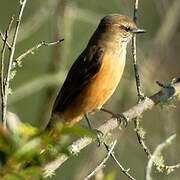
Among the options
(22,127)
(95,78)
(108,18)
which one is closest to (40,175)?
(22,127)

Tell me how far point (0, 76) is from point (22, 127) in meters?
1.26

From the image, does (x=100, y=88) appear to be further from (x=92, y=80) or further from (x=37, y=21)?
(x=37, y=21)

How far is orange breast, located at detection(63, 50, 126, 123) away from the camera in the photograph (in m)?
5.63

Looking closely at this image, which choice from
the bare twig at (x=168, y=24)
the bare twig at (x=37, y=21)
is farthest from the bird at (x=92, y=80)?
the bare twig at (x=168, y=24)

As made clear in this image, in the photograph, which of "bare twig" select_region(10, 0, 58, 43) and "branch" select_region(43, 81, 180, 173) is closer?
"branch" select_region(43, 81, 180, 173)

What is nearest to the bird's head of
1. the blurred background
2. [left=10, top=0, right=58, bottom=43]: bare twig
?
the blurred background

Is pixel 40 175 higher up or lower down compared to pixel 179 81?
higher up

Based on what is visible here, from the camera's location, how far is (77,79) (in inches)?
229

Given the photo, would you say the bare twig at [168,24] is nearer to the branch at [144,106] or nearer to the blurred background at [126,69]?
the blurred background at [126,69]

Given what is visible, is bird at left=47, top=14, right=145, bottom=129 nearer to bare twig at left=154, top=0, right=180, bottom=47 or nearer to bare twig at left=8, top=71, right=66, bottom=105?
bare twig at left=8, top=71, right=66, bottom=105

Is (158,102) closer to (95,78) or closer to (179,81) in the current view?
(179,81)

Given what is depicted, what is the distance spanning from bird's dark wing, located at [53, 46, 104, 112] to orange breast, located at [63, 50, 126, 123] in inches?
1.9

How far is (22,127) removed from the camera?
5.77 feet

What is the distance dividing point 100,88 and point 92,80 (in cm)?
14
